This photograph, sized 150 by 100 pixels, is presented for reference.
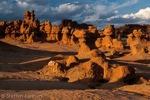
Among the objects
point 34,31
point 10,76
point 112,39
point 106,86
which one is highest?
point 34,31

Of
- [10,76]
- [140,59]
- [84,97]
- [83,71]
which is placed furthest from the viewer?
[140,59]

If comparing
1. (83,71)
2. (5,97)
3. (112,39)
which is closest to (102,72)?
(83,71)

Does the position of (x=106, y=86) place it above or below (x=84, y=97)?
below

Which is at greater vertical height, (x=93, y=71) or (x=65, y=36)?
(x=65, y=36)

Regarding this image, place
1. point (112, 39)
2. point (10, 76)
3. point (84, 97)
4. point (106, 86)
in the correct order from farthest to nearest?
point (112, 39), point (10, 76), point (106, 86), point (84, 97)

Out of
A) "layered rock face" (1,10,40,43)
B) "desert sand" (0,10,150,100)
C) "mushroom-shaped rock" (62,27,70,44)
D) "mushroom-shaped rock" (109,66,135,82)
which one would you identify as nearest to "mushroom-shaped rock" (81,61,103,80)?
"desert sand" (0,10,150,100)

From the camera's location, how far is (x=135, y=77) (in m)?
6.52

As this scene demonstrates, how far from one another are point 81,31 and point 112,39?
947cm

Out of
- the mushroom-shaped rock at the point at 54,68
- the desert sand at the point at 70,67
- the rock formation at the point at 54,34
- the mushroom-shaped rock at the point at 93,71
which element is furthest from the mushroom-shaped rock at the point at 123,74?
the rock formation at the point at 54,34

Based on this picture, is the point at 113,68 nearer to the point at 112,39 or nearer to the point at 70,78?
the point at 70,78

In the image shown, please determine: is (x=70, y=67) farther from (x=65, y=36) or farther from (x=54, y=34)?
(x=54, y=34)

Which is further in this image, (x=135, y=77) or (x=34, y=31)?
(x=34, y=31)

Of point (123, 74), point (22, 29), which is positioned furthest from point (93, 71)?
point (22, 29)

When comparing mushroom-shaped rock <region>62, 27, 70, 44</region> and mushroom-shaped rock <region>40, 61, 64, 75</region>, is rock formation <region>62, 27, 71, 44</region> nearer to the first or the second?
mushroom-shaped rock <region>62, 27, 70, 44</region>
